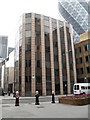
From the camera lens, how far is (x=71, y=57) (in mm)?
52000

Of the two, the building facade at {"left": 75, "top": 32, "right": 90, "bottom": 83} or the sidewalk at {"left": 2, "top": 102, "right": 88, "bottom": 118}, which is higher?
the building facade at {"left": 75, "top": 32, "right": 90, "bottom": 83}

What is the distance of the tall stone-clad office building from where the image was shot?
43656mm

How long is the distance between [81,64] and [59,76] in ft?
54.8

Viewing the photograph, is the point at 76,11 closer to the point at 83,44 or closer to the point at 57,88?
the point at 83,44

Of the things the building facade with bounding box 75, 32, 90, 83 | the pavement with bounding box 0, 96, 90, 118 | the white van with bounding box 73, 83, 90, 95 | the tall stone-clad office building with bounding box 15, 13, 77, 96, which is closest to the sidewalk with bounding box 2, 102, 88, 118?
the pavement with bounding box 0, 96, 90, 118

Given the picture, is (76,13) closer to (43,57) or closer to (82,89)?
(43,57)

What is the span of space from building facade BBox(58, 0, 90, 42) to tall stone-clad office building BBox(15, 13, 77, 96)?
69.6 m

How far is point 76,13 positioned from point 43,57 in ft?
293

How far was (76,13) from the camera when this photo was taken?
126 metres

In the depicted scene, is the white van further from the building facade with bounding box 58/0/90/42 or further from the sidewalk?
the building facade with bounding box 58/0/90/42

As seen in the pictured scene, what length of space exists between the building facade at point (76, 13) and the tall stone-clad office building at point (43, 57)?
228 feet

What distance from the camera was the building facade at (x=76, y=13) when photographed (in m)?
122

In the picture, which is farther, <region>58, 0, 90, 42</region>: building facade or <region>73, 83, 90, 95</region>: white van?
<region>58, 0, 90, 42</region>: building facade

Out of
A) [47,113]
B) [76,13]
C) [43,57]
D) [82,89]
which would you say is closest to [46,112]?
[47,113]
